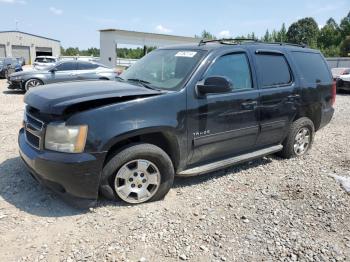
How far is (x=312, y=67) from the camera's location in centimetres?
598

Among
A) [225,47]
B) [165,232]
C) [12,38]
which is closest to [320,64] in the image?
[225,47]

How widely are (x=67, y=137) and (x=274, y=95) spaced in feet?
9.95

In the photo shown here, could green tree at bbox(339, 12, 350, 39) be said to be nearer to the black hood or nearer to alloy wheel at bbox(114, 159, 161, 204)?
the black hood

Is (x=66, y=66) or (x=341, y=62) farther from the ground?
(x=341, y=62)

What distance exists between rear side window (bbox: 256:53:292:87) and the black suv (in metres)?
0.02

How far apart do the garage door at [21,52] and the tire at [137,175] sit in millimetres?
60200

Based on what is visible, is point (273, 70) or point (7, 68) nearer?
point (273, 70)

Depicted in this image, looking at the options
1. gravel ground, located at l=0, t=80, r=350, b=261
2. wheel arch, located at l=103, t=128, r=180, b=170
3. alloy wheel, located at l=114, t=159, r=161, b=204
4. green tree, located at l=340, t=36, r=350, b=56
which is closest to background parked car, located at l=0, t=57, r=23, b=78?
gravel ground, located at l=0, t=80, r=350, b=261

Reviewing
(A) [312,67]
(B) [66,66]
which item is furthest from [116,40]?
(A) [312,67]

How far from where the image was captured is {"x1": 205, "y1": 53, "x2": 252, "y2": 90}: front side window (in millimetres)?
4430

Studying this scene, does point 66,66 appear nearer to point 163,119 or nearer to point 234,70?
point 234,70

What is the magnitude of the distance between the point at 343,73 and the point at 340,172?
48.7 feet

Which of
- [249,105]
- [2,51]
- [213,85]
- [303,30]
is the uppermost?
[303,30]

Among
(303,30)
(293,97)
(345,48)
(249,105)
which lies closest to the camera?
(249,105)
